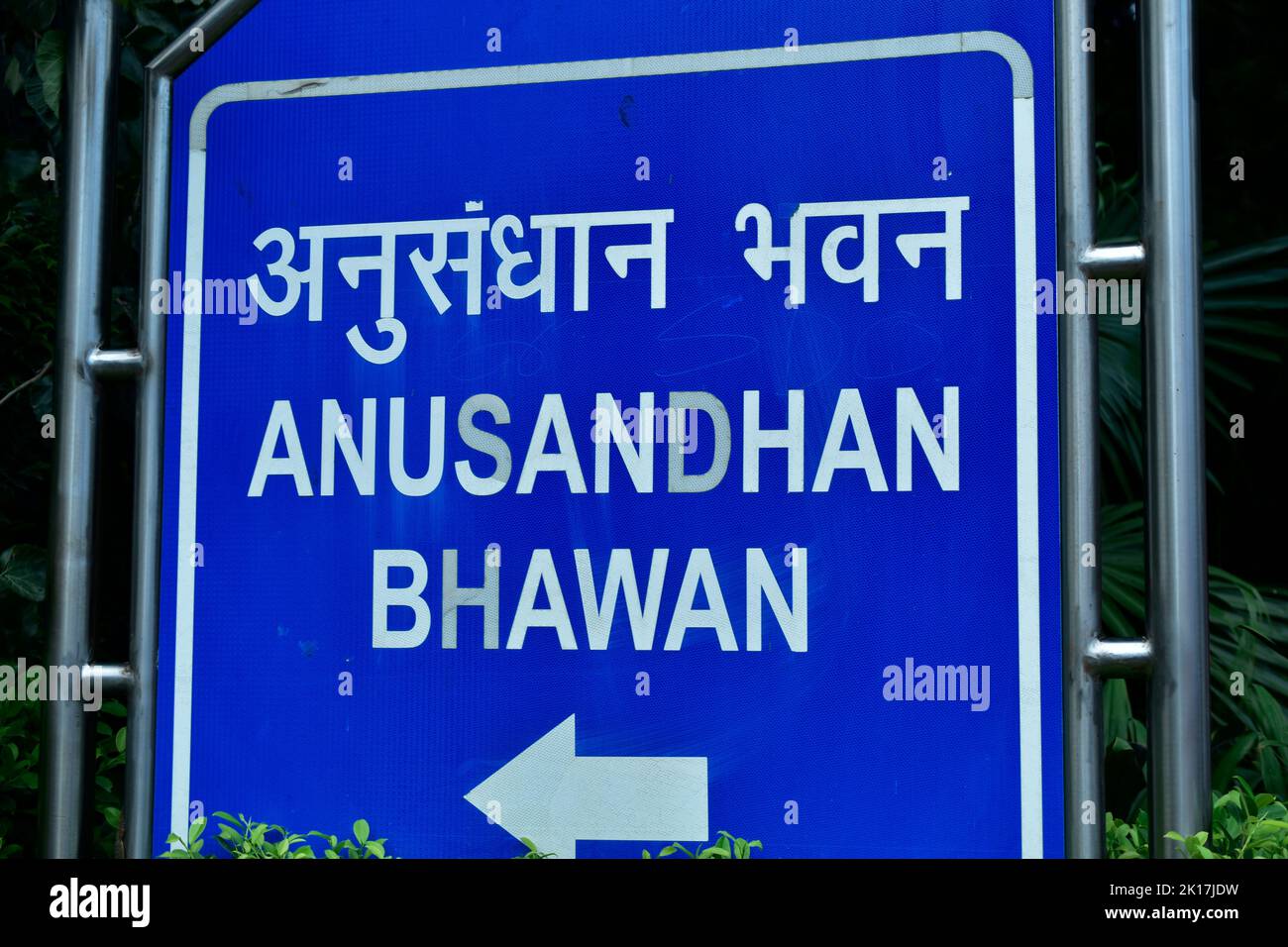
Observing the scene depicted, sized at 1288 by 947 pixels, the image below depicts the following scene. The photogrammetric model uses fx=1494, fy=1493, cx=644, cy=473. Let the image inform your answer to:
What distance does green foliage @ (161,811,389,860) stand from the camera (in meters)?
2.44

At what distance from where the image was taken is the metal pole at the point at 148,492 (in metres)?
2.53

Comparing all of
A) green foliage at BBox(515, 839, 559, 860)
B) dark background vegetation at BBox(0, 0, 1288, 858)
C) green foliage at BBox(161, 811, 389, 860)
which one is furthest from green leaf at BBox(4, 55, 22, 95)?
green foliage at BBox(515, 839, 559, 860)

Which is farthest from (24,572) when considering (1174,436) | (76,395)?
(1174,436)

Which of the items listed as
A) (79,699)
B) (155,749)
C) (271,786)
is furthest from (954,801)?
(79,699)

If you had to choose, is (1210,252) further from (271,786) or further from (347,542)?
(271,786)

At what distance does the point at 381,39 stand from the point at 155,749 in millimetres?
1272

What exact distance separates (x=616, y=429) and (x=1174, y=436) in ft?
2.85

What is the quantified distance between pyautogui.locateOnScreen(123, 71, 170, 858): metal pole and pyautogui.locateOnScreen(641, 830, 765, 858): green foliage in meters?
0.88

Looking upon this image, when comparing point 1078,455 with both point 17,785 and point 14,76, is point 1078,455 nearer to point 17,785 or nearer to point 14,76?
point 17,785

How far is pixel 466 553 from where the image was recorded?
96.1 inches

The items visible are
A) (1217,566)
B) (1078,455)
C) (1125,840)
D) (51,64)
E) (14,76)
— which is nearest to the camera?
(1078,455)

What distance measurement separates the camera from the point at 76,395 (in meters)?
2.63

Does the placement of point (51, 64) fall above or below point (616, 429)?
above

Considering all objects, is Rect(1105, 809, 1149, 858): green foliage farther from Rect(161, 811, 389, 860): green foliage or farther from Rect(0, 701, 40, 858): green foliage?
Rect(0, 701, 40, 858): green foliage
